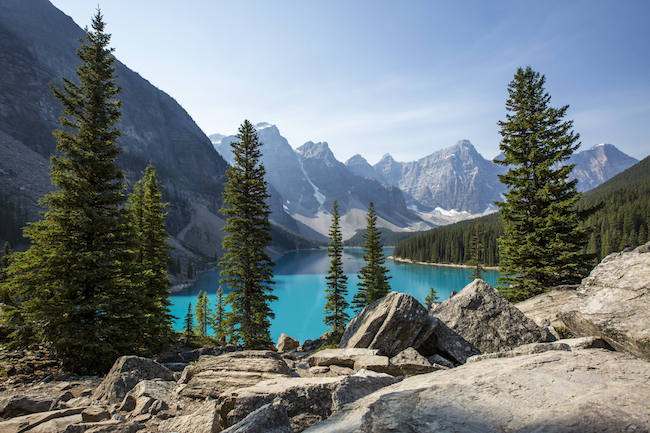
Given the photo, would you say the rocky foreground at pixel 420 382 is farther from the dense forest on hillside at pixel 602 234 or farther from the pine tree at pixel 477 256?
the dense forest on hillside at pixel 602 234

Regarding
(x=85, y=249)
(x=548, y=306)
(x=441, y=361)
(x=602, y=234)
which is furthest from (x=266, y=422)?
(x=602, y=234)

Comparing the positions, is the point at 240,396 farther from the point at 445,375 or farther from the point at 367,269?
the point at 367,269

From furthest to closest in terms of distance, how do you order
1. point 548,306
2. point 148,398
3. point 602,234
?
1. point 602,234
2. point 548,306
3. point 148,398

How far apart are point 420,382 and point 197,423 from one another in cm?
378

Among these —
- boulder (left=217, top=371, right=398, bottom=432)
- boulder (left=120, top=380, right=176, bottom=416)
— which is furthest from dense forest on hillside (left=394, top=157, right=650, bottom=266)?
boulder (left=120, top=380, right=176, bottom=416)

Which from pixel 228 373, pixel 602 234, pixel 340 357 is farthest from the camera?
pixel 602 234

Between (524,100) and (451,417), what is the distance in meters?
19.4

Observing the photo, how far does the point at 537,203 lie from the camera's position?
15508 mm

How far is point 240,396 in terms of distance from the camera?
485 centimetres

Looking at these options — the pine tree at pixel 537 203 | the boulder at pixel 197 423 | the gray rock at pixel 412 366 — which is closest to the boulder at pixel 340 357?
the gray rock at pixel 412 366

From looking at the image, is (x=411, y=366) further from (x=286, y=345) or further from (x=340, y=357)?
(x=286, y=345)

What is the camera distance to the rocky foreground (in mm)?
3213

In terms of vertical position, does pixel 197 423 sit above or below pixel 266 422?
below

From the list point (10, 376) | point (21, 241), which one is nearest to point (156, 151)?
point (21, 241)
